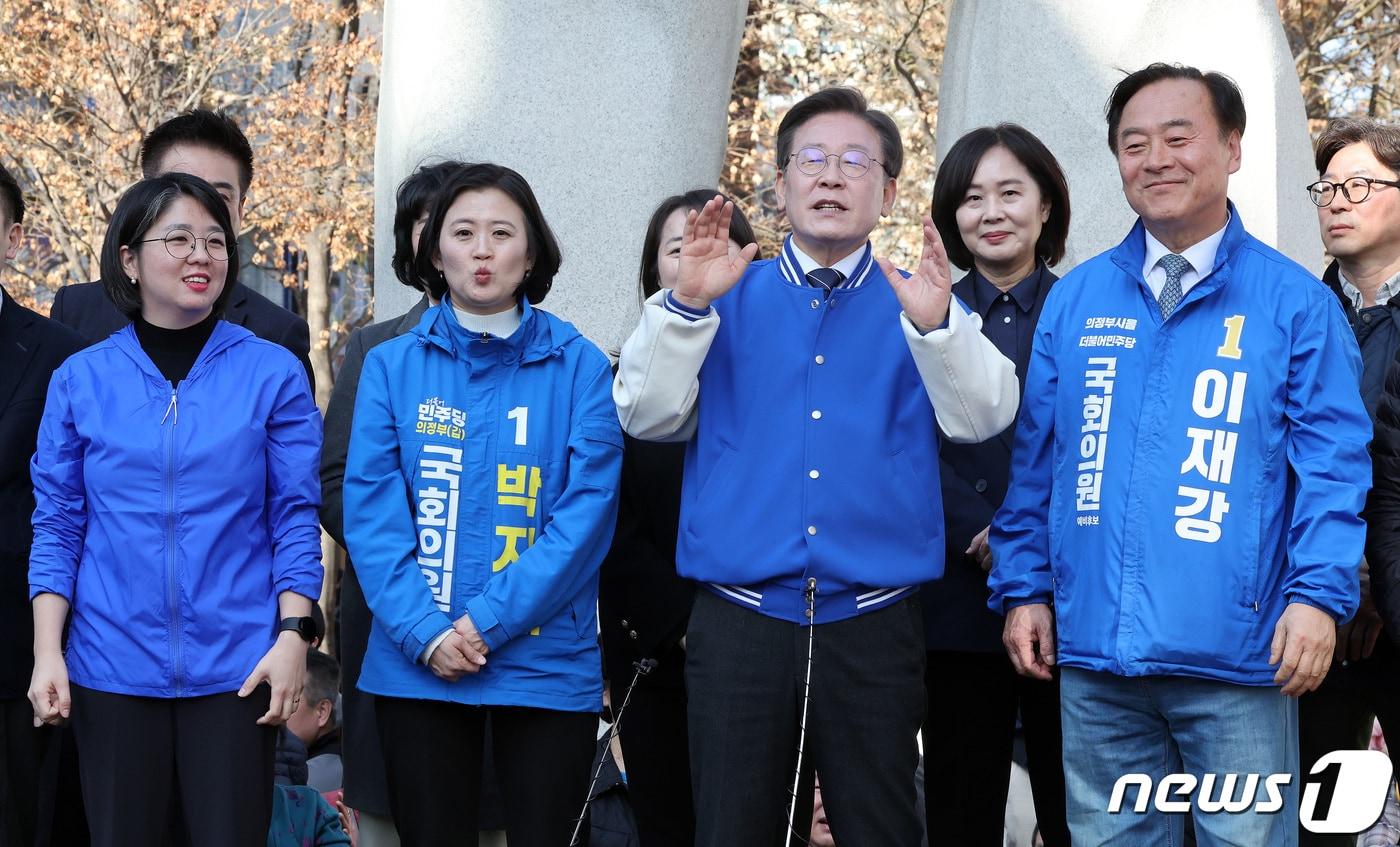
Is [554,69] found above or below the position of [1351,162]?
above

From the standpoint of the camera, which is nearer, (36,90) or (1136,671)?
(1136,671)

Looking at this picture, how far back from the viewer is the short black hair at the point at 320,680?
19.1 feet

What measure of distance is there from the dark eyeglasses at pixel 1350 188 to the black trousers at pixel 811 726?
170cm

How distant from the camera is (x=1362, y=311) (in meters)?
3.80

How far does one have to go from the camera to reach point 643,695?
383cm

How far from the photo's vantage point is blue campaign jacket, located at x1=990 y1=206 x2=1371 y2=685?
3.02m

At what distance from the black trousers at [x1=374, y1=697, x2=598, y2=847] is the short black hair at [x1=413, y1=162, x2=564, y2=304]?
0.98 metres

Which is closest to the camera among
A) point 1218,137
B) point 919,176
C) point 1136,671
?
point 1136,671

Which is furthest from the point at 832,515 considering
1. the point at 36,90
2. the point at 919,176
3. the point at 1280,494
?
the point at 919,176

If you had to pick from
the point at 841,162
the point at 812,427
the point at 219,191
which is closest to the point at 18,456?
the point at 219,191

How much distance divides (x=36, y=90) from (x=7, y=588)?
932cm

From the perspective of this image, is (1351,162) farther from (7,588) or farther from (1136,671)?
(7,588)

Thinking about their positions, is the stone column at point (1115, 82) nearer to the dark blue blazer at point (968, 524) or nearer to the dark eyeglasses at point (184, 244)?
the dark blue blazer at point (968, 524)

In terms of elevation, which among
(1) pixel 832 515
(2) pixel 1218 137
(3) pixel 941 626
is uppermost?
(2) pixel 1218 137
